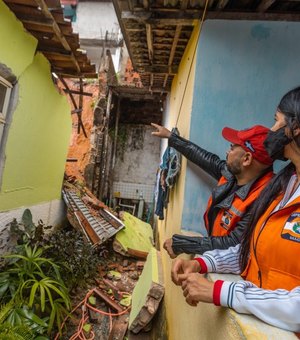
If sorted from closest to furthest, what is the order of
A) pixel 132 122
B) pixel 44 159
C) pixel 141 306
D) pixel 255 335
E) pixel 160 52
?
1. pixel 255 335
2. pixel 141 306
3. pixel 160 52
4. pixel 44 159
5. pixel 132 122

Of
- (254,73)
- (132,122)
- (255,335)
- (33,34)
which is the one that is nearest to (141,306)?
(255,335)

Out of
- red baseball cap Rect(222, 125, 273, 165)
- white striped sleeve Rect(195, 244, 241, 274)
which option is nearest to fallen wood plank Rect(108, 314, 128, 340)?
white striped sleeve Rect(195, 244, 241, 274)

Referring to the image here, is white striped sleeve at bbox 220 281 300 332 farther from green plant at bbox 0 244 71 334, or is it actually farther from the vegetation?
green plant at bbox 0 244 71 334

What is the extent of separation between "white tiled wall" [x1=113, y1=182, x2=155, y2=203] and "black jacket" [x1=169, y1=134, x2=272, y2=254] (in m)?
6.92

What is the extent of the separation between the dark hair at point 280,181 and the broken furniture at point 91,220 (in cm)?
435

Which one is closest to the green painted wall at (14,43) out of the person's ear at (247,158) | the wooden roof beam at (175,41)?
the wooden roof beam at (175,41)

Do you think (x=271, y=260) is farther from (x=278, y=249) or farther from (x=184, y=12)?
(x=184, y=12)

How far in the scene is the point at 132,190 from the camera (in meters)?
9.23

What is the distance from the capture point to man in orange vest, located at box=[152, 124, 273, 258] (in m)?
→ 1.52

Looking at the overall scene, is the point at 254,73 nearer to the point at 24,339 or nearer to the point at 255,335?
the point at 255,335

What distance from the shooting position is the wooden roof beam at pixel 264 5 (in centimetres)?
206

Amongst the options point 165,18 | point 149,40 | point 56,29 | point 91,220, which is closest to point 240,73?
point 165,18

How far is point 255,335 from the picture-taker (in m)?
0.82

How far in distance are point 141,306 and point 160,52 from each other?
329 cm
